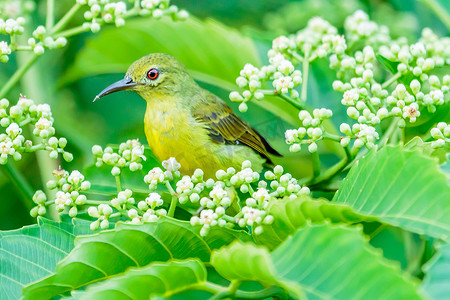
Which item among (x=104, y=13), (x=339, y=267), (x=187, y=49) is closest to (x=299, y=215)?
(x=339, y=267)

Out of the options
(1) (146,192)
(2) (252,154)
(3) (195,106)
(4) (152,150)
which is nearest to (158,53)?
(3) (195,106)

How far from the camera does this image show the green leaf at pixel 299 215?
65.0 inches

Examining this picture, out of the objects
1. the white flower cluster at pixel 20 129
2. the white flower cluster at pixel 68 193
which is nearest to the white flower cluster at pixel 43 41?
the white flower cluster at pixel 20 129

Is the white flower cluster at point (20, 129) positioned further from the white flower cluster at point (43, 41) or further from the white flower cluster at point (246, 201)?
the white flower cluster at point (246, 201)

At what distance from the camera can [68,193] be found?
2111 millimetres

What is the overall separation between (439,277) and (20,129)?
5.43 feet

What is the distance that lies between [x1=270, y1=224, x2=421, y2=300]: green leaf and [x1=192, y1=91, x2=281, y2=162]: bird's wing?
184 centimetres

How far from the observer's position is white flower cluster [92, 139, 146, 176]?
7.49 feet

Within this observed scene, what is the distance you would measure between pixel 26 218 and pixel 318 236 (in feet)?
8.83

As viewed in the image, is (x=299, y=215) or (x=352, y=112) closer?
(x=299, y=215)

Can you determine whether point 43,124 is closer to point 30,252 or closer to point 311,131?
point 30,252

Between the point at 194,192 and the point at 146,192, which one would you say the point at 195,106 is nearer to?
the point at 146,192

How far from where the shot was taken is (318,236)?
1.37 meters

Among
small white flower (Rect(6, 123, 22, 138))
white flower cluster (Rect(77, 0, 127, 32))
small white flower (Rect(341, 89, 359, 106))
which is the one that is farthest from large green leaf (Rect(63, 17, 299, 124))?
small white flower (Rect(6, 123, 22, 138))
